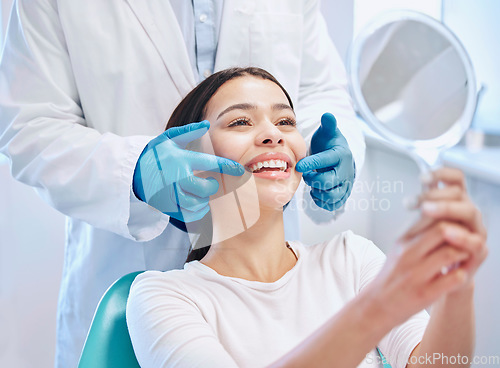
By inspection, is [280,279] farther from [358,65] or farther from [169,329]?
[358,65]

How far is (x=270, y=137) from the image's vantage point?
2.69 feet

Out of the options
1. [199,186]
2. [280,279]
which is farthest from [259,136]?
[280,279]

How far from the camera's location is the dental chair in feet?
2.90

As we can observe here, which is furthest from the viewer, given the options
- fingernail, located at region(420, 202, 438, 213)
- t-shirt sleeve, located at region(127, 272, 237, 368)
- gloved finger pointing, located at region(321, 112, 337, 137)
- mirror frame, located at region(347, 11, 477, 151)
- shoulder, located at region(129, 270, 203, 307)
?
gloved finger pointing, located at region(321, 112, 337, 137)

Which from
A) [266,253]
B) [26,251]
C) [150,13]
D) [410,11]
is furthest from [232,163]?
[26,251]

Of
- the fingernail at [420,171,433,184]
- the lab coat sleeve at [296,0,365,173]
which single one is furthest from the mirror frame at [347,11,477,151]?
the lab coat sleeve at [296,0,365,173]

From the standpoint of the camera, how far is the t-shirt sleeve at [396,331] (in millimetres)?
725

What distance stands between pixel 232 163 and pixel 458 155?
1.11 ft

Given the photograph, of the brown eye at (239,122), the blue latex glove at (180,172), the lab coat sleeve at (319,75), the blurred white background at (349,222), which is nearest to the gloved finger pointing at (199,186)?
the blue latex glove at (180,172)

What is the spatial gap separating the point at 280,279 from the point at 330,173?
187 millimetres

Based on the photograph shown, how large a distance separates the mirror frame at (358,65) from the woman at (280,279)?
0.51 feet

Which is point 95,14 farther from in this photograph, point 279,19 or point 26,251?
point 26,251

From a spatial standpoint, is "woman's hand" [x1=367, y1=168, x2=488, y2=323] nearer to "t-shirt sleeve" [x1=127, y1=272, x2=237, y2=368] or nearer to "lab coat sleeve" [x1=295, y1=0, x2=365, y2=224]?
"t-shirt sleeve" [x1=127, y1=272, x2=237, y2=368]

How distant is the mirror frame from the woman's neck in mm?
331
